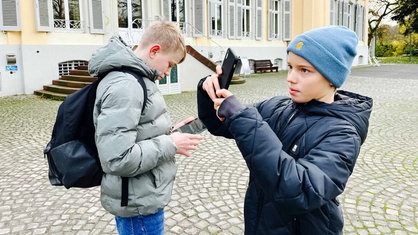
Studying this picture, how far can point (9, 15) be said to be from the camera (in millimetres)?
11883

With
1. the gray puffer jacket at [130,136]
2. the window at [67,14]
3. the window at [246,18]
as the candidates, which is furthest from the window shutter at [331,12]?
the gray puffer jacket at [130,136]

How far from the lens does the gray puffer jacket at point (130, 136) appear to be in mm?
1577

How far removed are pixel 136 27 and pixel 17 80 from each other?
5554 millimetres

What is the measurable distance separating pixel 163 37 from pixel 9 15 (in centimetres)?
1196

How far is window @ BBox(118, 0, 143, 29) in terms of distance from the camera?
610 inches

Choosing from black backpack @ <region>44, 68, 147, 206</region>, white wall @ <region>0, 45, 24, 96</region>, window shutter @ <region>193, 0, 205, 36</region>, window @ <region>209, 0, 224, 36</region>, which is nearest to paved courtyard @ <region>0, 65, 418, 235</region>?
black backpack @ <region>44, 68, 147, 206</region>

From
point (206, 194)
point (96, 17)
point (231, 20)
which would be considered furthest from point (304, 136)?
point (231, 20)

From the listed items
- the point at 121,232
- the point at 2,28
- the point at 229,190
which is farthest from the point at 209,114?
the point at 2,28

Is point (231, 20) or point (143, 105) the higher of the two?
point (231, 20)

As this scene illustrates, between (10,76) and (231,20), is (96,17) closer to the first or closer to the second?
(10,76)

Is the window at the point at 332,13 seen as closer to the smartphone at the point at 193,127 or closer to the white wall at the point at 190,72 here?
the white wall at the point at 190,72

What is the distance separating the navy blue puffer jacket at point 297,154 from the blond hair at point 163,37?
34cm

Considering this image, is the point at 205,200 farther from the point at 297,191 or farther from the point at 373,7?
the point at 373,7

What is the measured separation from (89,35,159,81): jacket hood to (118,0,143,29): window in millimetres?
14477
